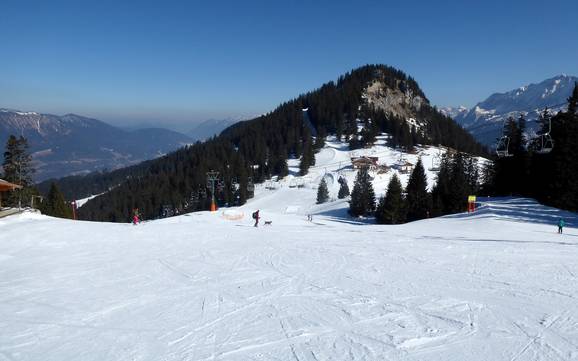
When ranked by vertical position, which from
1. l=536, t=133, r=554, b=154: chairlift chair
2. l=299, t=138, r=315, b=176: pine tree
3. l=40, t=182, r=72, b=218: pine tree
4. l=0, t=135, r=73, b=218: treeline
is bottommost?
l=40, t=182, r=72, b=218: pine tree

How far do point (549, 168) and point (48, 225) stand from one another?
4587 cm

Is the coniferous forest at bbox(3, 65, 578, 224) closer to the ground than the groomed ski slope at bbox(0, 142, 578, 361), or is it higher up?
higher up

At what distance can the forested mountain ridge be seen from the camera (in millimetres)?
105188

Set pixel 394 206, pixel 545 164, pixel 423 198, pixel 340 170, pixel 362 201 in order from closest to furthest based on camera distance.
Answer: pixel 545 164, pixel 394 206, pixel 423 198, pixel 362 201, pixel 340 170

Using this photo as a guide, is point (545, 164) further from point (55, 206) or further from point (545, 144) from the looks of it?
point (55, 206)

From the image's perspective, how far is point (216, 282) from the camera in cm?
1227

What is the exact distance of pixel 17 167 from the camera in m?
45.5

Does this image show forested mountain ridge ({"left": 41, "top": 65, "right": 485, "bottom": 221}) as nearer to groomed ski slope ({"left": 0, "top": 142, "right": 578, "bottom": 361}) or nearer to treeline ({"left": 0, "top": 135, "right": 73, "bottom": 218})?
treeline ({"left": 0, "top": 135, "right": 73, "bottom": 218})

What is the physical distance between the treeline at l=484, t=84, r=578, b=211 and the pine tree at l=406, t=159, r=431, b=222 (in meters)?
10.9

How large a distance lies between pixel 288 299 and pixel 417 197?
47.8 m

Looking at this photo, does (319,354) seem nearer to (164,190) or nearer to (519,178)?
(519,178)

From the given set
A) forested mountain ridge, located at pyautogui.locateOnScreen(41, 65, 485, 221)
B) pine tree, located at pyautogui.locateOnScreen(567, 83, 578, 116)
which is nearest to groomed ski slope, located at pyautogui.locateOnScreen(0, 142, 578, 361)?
pine tree, located at pyautogui.locateOnScreen(567, 83, 578, 116)

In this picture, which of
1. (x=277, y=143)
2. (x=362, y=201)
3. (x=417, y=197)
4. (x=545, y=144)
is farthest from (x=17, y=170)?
(x=277, y=143)

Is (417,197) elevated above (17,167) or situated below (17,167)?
below
